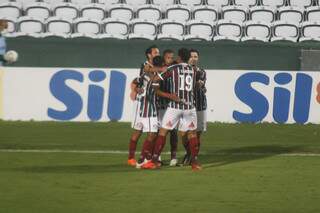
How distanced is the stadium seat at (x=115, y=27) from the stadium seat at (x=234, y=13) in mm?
2978

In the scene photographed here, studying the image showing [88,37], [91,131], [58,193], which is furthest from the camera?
[88,37]

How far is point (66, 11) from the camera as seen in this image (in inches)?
1080

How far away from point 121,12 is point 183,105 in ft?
43.4

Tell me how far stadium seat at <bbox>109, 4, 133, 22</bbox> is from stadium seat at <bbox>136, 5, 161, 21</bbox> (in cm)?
25

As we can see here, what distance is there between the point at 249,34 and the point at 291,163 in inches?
458

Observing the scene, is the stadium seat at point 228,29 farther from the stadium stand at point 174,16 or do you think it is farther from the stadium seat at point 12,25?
the stadium seat at point 12,25

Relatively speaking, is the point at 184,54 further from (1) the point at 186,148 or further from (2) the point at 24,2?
(2) the point at 24,2

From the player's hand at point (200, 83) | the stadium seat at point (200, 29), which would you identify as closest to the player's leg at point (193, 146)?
the player's hand at point (200, 83)

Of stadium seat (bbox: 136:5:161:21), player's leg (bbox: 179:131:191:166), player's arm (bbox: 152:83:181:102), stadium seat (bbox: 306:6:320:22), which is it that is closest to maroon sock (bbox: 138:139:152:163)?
player's leg (bbox: 179:131:191:166)

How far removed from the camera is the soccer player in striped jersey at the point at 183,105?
14.5 m

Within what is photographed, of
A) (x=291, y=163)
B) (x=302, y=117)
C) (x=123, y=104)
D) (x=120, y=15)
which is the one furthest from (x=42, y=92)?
(x=291, y=163)

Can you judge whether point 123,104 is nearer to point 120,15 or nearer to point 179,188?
point 120,15

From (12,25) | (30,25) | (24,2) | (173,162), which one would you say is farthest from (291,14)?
(173,162)

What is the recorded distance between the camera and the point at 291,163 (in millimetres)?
15789
